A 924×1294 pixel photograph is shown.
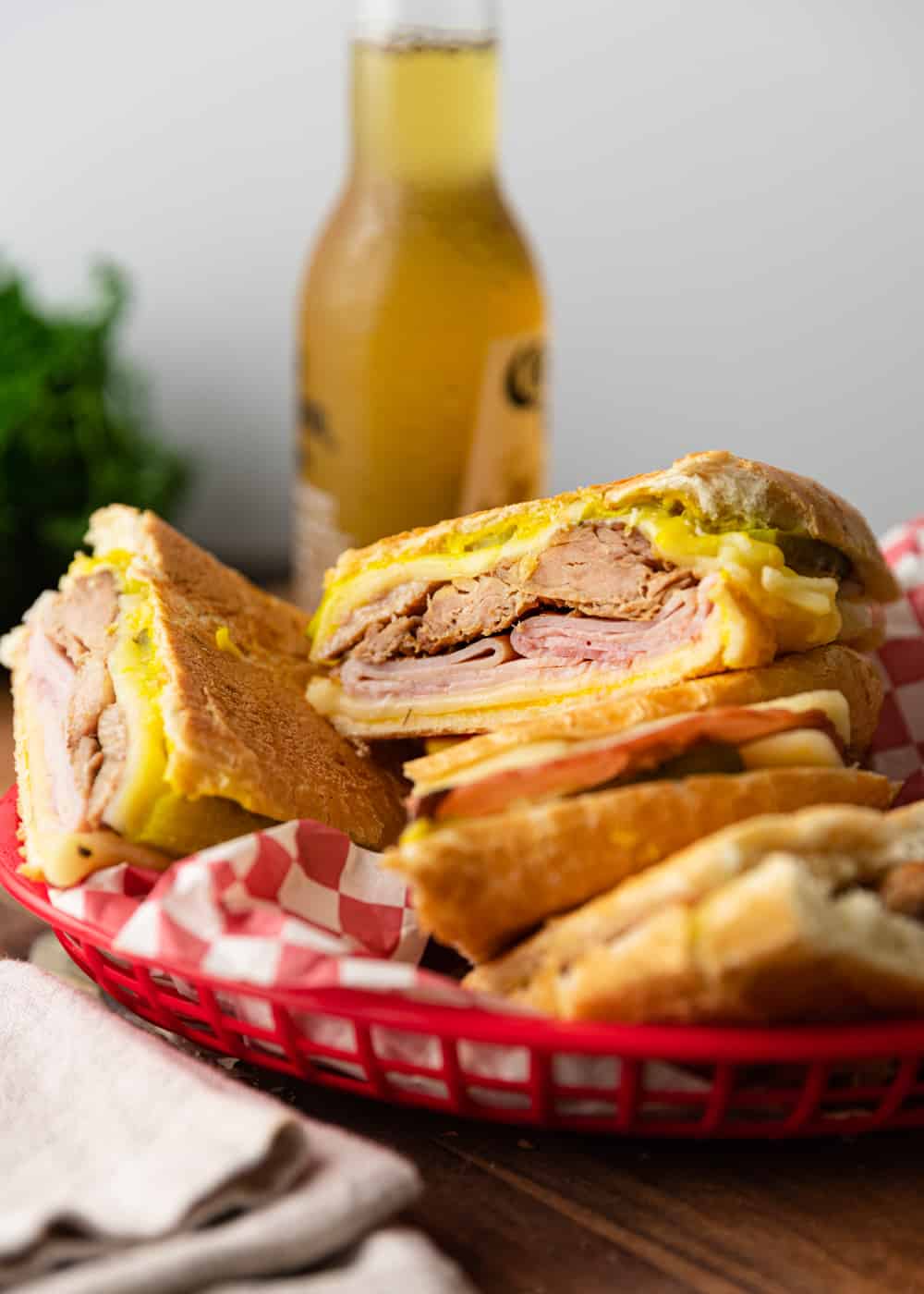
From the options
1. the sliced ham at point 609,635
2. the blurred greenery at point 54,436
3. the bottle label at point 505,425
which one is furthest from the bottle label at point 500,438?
the sliced ham at point 609,635

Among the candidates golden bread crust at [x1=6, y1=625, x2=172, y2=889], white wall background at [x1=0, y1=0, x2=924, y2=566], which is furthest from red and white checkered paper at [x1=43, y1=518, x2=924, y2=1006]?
white wall background at [x1=0, y1=0, x2=924, y2=566]

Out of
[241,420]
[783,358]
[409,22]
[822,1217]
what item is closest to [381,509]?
[409,22]

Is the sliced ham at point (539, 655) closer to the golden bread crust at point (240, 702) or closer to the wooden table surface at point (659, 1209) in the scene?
the golden bread crust at point (240, 702)

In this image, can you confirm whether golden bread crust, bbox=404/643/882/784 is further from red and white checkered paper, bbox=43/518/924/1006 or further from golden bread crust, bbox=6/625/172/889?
golden bread crust, bbox=6/625/172/889

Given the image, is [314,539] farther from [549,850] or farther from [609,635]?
[549,850]

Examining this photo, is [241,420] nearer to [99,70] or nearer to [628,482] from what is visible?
[99,70]

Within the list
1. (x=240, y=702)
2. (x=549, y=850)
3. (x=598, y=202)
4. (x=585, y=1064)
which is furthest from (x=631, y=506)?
(x=598, y=202)
